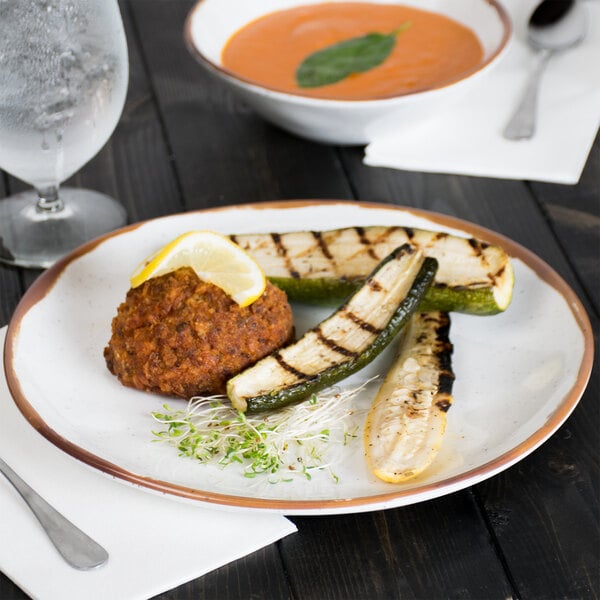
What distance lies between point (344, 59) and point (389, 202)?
1.63 feet

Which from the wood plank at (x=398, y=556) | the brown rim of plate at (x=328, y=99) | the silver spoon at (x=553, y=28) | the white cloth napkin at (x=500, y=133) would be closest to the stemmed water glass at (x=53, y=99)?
the brown rim of plate at (x=328, y=99)

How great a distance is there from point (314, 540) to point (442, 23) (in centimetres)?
190

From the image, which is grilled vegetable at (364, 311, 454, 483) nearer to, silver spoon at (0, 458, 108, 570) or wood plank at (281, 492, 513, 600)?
wood plank at (281, 492, 513, 600)

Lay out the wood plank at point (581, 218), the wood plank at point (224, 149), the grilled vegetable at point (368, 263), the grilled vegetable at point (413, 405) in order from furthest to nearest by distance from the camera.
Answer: the wood plank at point (224, 149)
the wood plank at point (581, 218)
the grilled vegetable at point (368, 263)
the grilled vegetable at point (413, 405)

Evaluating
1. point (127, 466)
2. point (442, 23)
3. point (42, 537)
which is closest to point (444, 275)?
point (127, 466)

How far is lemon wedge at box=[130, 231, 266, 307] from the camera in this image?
195 centimetres

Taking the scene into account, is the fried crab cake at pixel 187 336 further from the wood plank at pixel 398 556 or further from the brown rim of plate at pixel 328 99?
the brown rim of plate at pixel 328 99

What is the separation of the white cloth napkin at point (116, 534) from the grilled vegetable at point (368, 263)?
0.60 meters

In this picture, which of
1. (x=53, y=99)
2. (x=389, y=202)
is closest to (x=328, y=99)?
(x=389, y=202)

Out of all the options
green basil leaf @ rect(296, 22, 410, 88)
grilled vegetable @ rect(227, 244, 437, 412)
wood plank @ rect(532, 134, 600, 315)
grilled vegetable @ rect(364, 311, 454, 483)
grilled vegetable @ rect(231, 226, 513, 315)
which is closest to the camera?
grilled vegetable @ rect(364, 311, 454, 483)

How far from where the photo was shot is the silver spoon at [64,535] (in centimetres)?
164

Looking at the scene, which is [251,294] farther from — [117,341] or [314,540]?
[314,540]

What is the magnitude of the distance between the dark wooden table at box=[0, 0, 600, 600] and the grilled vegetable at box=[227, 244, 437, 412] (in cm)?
25

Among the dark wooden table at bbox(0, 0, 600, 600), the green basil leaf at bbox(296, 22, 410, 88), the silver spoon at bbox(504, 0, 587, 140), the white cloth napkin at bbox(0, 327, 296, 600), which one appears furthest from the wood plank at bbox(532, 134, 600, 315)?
the white cloth napkin at bbox(0, 327, 296, 600)
